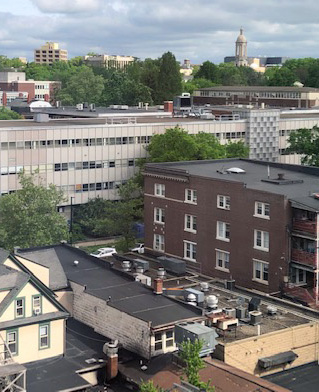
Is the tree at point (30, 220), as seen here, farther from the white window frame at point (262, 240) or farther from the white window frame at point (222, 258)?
the white window frame at point (262, 240)

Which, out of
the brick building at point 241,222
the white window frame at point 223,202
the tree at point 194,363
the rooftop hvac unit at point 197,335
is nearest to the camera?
the tree at point 194,363

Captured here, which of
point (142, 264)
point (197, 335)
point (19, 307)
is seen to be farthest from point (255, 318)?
point (19, 307)

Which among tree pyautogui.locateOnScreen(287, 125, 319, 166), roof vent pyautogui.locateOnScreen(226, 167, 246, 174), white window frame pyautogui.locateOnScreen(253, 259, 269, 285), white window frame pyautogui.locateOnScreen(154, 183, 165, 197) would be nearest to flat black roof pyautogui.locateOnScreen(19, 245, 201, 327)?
white window frame pyautogui.locateOnScreen(253, 259, 269, 285)

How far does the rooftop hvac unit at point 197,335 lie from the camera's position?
133 feet

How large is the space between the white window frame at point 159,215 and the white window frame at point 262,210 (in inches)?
452

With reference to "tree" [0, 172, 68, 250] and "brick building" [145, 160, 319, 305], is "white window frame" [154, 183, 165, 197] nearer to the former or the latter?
"brick building" [145, 160, 319, 305]

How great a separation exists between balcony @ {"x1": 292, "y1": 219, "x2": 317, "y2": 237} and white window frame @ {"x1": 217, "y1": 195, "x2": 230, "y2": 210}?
670cm

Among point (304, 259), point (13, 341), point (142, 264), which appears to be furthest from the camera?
point (142, 264)

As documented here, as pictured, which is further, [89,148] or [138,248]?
[89,148]

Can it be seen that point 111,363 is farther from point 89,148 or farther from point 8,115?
point 8,115

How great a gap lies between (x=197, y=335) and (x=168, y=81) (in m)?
158

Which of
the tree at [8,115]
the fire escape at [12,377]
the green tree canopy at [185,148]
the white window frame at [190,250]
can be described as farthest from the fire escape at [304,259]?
the tree at [8,115]

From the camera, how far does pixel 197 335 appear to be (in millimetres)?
40281

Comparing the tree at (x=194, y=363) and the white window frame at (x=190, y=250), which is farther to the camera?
the white window frame at (x=190, y=250)
